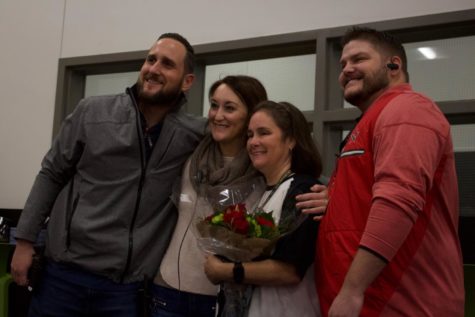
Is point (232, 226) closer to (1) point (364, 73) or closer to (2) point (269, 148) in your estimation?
(2) point (269, 148)

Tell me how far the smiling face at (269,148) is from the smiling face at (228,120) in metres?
0.17

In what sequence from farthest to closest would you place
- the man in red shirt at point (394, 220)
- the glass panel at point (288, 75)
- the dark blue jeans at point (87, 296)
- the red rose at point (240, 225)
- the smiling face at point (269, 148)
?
the glass panel at point (288, 75), the dark blue jeans at point (87, 296), the smiling face at point (269, 148), the red rose at point (240, 225), the man in red shirt at point (394, 220)

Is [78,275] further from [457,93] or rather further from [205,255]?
[457,93]

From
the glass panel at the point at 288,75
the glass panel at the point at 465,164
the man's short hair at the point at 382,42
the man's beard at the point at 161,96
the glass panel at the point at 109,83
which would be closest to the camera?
the man's short hair at the point at 382,42

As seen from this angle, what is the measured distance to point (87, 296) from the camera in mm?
2047

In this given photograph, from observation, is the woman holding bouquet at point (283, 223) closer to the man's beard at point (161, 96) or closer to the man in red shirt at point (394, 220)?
the man in red shirt at point (394, 220)

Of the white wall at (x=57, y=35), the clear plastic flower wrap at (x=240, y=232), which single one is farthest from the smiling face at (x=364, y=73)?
the white wall at (x=57, y=35)

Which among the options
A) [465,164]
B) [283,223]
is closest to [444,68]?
[465,164]

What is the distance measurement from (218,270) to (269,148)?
1.57 feet

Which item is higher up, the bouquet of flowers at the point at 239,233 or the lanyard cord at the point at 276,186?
the lanyard cord at the point at 276,186

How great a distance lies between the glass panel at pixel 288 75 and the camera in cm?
343

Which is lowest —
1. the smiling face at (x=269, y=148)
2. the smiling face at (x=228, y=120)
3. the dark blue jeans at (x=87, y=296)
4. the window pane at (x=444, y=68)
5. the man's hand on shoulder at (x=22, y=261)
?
the dark blue jeans at (x=87, y=296)

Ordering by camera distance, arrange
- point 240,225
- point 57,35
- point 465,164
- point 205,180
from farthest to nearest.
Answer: point 57,35 < point 465,164 < point 205,180 < point 240,225

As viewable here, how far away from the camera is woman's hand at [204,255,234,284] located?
1720mm
